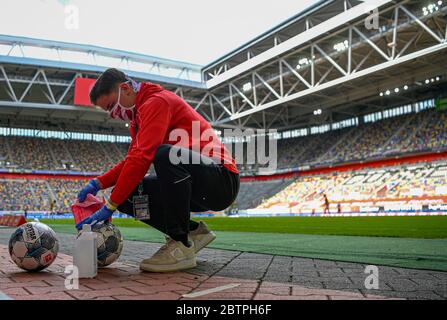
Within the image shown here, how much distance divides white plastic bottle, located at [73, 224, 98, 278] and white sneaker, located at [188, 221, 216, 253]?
886 millimetres

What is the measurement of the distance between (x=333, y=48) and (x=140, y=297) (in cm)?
2436

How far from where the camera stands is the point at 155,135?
2.81m

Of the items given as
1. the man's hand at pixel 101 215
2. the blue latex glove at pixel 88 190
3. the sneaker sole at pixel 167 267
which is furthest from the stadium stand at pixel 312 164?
the man's hand at pixel 101 215

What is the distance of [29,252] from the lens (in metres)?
3.05

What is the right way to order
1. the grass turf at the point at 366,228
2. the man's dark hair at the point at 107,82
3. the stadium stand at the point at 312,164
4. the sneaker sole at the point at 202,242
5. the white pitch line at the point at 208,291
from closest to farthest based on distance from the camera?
the white pitch line at the point at 208,291, the man's dark hair at the point at 107,82, the sneaker sole at the point at 202,242, the grass turf at the point at 366,228, the stadium stand at the point at 312,164

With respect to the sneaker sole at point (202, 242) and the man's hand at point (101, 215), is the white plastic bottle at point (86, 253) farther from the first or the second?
the sneaker sole at point (202, 242)

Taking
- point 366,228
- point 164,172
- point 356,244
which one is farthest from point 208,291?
point 366,228

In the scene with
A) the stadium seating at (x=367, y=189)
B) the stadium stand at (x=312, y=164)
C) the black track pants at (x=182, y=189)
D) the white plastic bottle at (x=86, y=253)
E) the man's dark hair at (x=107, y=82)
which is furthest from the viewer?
the stadium stand at (x=312, y=164)

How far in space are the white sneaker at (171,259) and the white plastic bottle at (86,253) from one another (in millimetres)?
384

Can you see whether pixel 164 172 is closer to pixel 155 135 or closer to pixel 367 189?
pixel 155 135

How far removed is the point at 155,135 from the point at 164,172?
0.27 meters

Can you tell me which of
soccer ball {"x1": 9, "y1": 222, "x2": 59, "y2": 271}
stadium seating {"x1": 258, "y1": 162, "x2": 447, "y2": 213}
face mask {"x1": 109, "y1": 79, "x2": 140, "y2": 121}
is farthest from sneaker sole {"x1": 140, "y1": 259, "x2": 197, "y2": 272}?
stadium seating {"x1": 258, "y1": 162, "x2": 447, "y2": 213}

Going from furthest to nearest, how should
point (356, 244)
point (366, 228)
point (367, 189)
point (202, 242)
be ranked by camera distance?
1. point (367, 189)
2. point (366, 228)
3. point (356, 244)
4. point (202, 242)

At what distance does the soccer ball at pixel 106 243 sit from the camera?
10.3 ft
